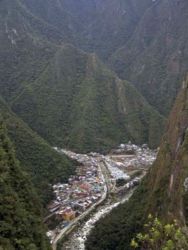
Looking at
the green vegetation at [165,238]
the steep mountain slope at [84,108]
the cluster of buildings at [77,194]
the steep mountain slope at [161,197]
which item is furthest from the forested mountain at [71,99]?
the green vegetation at [165,238]

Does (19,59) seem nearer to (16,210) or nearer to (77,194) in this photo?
(77,194)

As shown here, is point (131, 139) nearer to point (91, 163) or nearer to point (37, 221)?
point (91, 163)

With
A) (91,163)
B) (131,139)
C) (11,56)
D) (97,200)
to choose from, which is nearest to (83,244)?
(97,200)

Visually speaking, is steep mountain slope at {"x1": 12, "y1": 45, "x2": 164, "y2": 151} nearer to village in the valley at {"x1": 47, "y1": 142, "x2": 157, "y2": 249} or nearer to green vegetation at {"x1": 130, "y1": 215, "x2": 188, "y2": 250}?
village in the valley at {"x1": 47, "y1": 142, "x2": 157, "y2": 249}

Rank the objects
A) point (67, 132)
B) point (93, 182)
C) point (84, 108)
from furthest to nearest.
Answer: point (84, 108) < point (67, 132) < point (93, 182)

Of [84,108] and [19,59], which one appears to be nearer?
[84,108]

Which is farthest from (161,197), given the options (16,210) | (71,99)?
(71,99)
